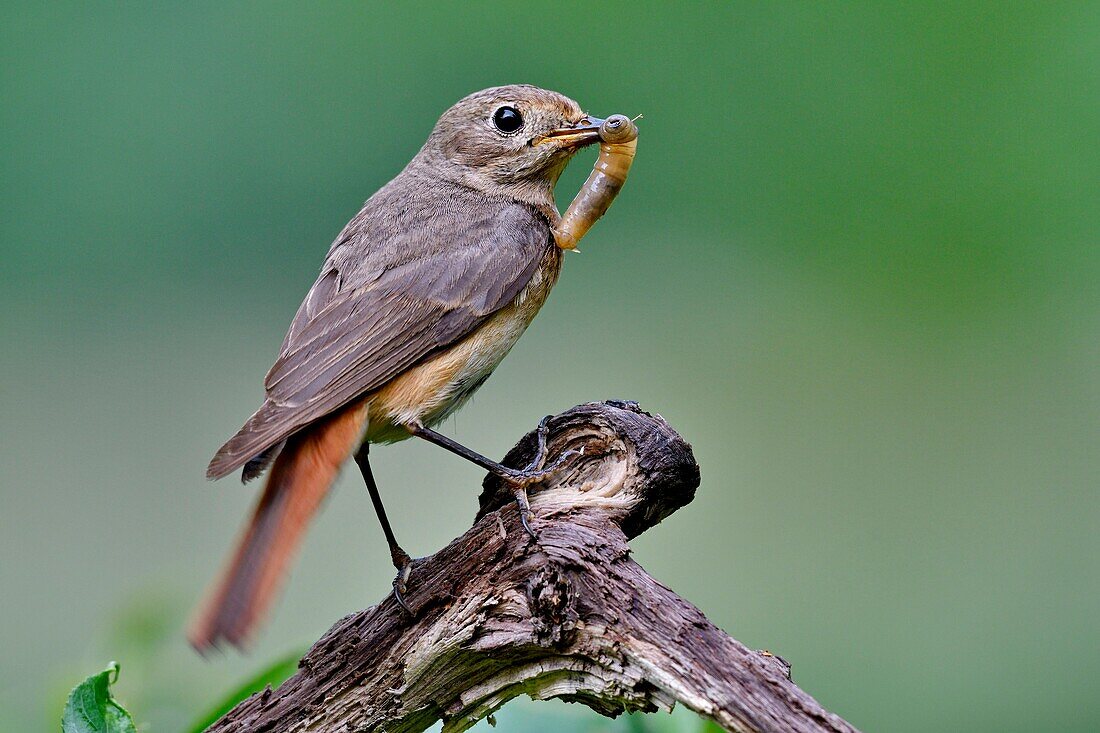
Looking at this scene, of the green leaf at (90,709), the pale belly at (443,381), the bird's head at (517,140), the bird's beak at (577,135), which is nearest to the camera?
the green leaf at (90,709)

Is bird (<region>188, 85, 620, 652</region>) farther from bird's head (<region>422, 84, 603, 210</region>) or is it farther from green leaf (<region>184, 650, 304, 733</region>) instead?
green leaf (<region>184, 650, 304, 733</region>)

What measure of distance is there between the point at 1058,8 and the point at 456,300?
18.4ft

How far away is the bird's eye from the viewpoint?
4.47m

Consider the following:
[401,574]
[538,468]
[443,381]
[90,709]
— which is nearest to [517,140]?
[443,381]

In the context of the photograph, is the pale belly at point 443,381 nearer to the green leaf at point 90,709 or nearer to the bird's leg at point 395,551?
the bird's leg at point 395,551

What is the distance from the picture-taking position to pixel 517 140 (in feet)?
Result: 14.6

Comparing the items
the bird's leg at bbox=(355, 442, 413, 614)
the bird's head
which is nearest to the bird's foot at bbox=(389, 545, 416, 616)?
the bird's leg at bbox=(355, 442, 413, 614)

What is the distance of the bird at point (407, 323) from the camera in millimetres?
3326

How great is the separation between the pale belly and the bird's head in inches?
23.5

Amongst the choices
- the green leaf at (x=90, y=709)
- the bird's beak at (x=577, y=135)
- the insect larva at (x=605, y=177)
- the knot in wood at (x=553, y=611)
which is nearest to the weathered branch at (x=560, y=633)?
the knot in wood at (x=553, y=611)

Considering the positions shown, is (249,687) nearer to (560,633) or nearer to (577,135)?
(560,633)

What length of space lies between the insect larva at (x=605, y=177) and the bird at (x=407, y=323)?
11 cm

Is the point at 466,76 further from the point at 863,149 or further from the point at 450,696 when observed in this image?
the point at 450,696

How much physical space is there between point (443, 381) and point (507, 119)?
1.14 metres
